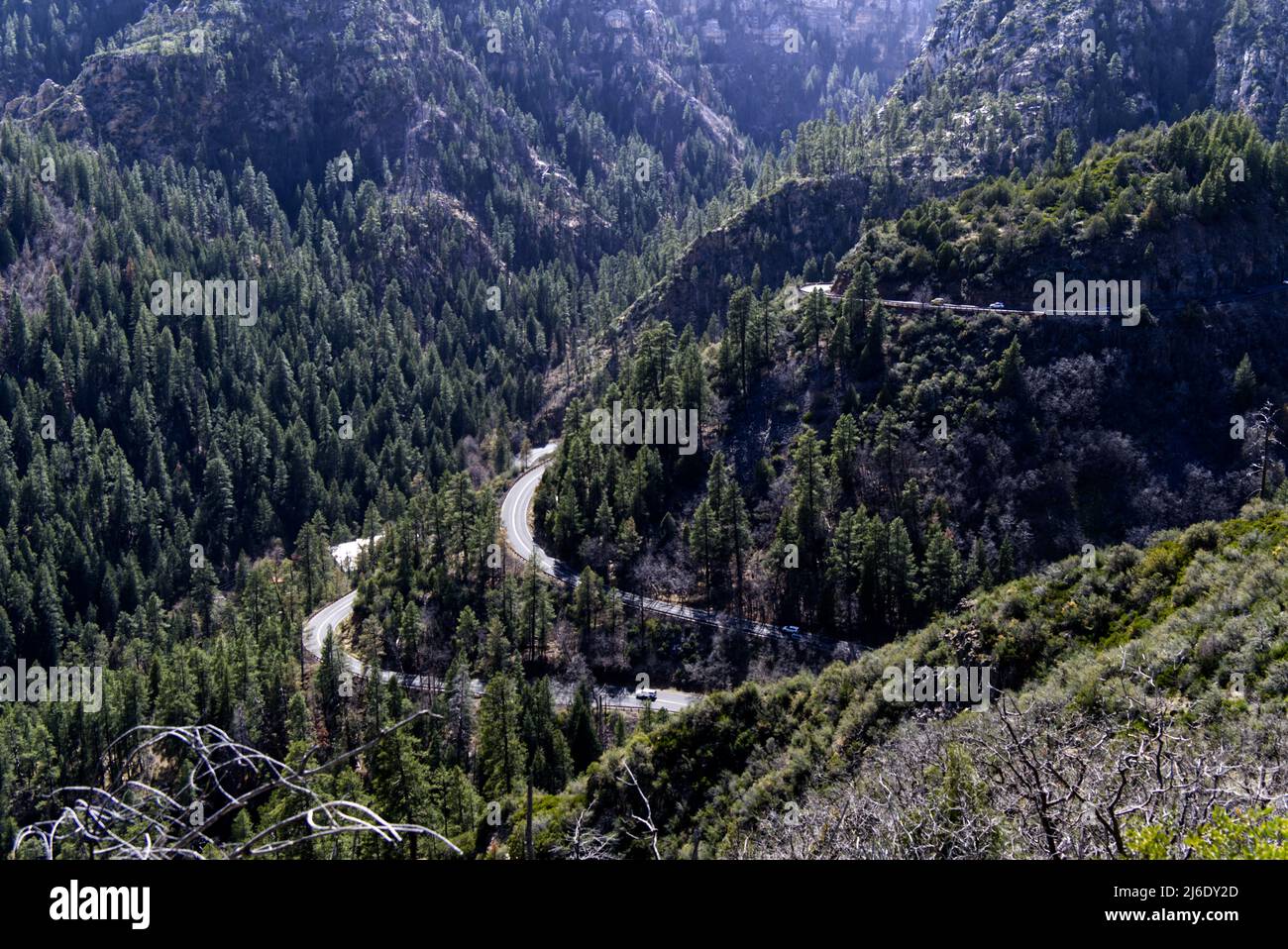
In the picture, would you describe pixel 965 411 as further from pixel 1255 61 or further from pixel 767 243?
pixel 1255 61

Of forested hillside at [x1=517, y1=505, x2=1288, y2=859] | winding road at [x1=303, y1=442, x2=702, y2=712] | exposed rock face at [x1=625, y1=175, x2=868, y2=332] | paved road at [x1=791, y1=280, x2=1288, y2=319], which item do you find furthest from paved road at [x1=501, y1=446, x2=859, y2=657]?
exposed rock face at [x1=625, y1=175, x2=868, y2=332]

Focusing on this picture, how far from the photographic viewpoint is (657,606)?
84375mm

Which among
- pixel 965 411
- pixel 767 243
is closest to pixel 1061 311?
pixel 965 411

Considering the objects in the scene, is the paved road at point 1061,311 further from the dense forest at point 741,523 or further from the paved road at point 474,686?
the paved road at point 474,686

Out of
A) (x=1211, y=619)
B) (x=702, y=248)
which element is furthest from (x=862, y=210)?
(x=1211, y=619)

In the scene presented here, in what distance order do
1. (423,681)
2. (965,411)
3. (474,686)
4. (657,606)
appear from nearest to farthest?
(474,686) → (423,681) → (657,606) → (965,411)

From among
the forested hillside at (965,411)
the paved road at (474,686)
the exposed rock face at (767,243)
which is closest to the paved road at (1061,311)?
the forested hillside at (965,411)

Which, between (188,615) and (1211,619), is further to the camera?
(188,615)

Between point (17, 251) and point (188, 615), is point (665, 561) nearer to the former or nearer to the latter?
point (188, 615)

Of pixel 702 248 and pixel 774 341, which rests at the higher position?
pixel 702 248

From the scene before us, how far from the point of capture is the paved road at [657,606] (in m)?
77.4

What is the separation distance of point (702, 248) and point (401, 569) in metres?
96.2

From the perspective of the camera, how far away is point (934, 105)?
183 metres
